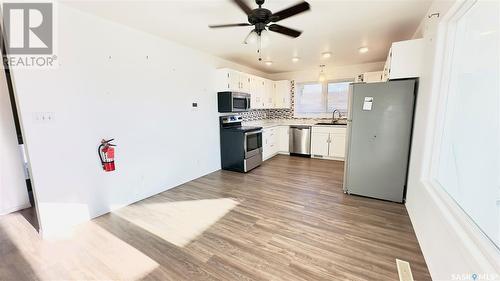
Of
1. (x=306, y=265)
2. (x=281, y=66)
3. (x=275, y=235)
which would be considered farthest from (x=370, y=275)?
(x=281, y=66)

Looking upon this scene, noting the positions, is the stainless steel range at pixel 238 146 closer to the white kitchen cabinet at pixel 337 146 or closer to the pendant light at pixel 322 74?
the white kitchen cabinet at pixel 337 146

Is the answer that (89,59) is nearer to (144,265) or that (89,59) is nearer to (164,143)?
(164,143)

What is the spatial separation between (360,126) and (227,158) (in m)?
2.70

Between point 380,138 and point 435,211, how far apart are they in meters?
1.43

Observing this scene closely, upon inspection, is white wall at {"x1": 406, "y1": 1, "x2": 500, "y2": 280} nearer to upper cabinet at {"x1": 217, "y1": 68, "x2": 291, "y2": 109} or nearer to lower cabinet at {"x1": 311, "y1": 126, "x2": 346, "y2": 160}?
lower cabinet at {"x1": 311, "y1": 126, "x2": 346, "y2": 160}

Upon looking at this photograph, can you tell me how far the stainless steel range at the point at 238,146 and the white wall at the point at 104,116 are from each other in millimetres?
837

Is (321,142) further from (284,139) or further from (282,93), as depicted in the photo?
(282,93)

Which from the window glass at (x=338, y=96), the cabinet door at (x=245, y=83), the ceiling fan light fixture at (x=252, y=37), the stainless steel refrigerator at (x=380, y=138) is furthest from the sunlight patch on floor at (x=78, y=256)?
the window glass at (x=338, y=96)

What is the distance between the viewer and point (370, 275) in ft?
5.46

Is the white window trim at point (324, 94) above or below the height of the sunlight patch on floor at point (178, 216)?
above

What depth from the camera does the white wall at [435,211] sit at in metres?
1.12

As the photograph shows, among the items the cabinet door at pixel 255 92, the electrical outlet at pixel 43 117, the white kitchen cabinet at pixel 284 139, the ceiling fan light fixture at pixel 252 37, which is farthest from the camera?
the white kitchen cabinet at pixel 284 139

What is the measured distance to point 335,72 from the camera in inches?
225

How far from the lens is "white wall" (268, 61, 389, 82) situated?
17.4 feet
